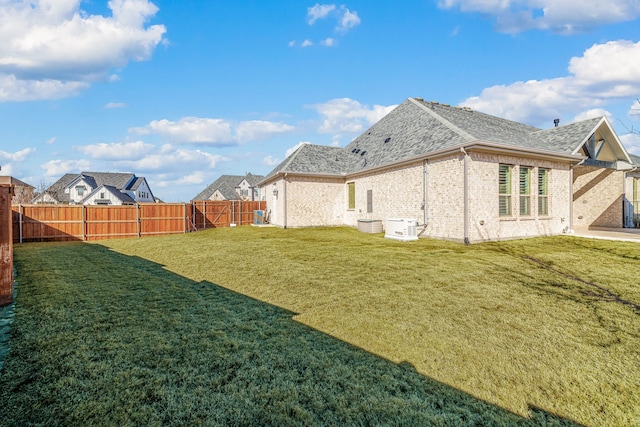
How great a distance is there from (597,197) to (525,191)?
27.8 feet

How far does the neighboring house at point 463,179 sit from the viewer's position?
37.7 feet

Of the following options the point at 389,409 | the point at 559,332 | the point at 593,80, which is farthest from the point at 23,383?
the point at 593,80

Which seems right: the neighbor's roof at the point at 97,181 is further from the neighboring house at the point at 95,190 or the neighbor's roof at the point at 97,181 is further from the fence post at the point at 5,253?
the fence post at the point at 5,253

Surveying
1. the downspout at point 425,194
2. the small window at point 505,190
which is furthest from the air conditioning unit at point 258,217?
the small window at point 505,190

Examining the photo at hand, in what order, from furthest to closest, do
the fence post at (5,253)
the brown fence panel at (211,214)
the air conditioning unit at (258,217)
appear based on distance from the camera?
the air conditioning unit at (258,217)
the brown fence panel at (211,214)
the fence post at (5,253)

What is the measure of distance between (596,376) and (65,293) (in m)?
8.06

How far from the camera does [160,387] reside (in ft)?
8.47

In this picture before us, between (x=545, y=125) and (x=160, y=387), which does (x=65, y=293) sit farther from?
(x=545, y=125)

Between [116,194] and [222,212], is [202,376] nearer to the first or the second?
[222,212]

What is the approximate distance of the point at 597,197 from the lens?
1694 cm

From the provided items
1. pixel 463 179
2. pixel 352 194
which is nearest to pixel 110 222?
pixel 352 194

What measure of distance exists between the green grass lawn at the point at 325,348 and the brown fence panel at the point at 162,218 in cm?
1071

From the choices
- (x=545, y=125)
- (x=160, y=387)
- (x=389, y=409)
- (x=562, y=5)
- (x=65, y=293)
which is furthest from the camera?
(x=545, y=125)

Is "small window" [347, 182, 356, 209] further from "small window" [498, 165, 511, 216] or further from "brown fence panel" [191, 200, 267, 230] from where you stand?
"small window" [498, 165, 511, 216]
